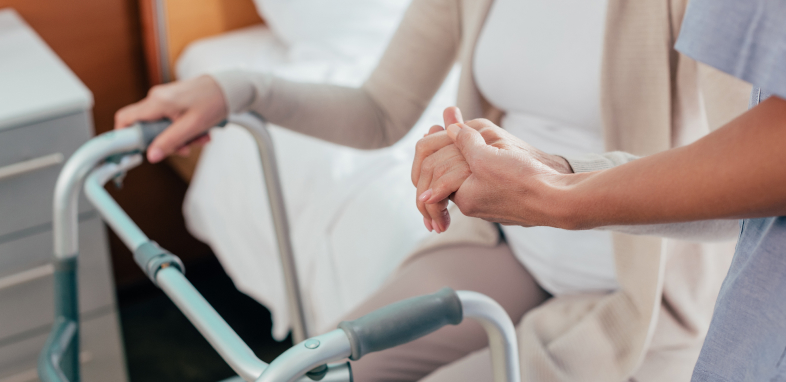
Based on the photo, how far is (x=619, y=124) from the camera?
0.73m

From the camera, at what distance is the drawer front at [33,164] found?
1116 mm

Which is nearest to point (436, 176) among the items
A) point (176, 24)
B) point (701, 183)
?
point (701, 183)

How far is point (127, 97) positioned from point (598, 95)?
4.17 ft

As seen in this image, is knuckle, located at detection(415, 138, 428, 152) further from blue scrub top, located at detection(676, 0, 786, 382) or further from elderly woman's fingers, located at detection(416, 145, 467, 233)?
blue scrub top, located at detection(676, 0, 786, 382)

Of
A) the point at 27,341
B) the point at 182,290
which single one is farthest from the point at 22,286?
the point at 182,290

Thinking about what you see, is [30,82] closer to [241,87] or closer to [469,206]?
[241,87]

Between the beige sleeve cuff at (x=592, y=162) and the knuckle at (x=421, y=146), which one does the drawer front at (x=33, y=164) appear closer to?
the knuckle at (x=421, y=146)

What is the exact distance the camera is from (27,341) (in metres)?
1.22

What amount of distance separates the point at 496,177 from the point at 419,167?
11 centimetres

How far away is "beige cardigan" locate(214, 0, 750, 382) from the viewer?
71cm

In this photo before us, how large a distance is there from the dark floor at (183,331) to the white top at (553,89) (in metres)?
0.77

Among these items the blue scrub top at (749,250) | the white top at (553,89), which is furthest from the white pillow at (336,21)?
the blue scrub top at (749,250)

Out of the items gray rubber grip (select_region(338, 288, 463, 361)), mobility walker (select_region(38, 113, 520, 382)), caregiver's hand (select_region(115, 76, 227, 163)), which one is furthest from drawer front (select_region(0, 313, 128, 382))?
gray rubber grip (select_region(338, 288, 463, 361))

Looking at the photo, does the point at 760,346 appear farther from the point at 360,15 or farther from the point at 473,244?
the point at 360,15
